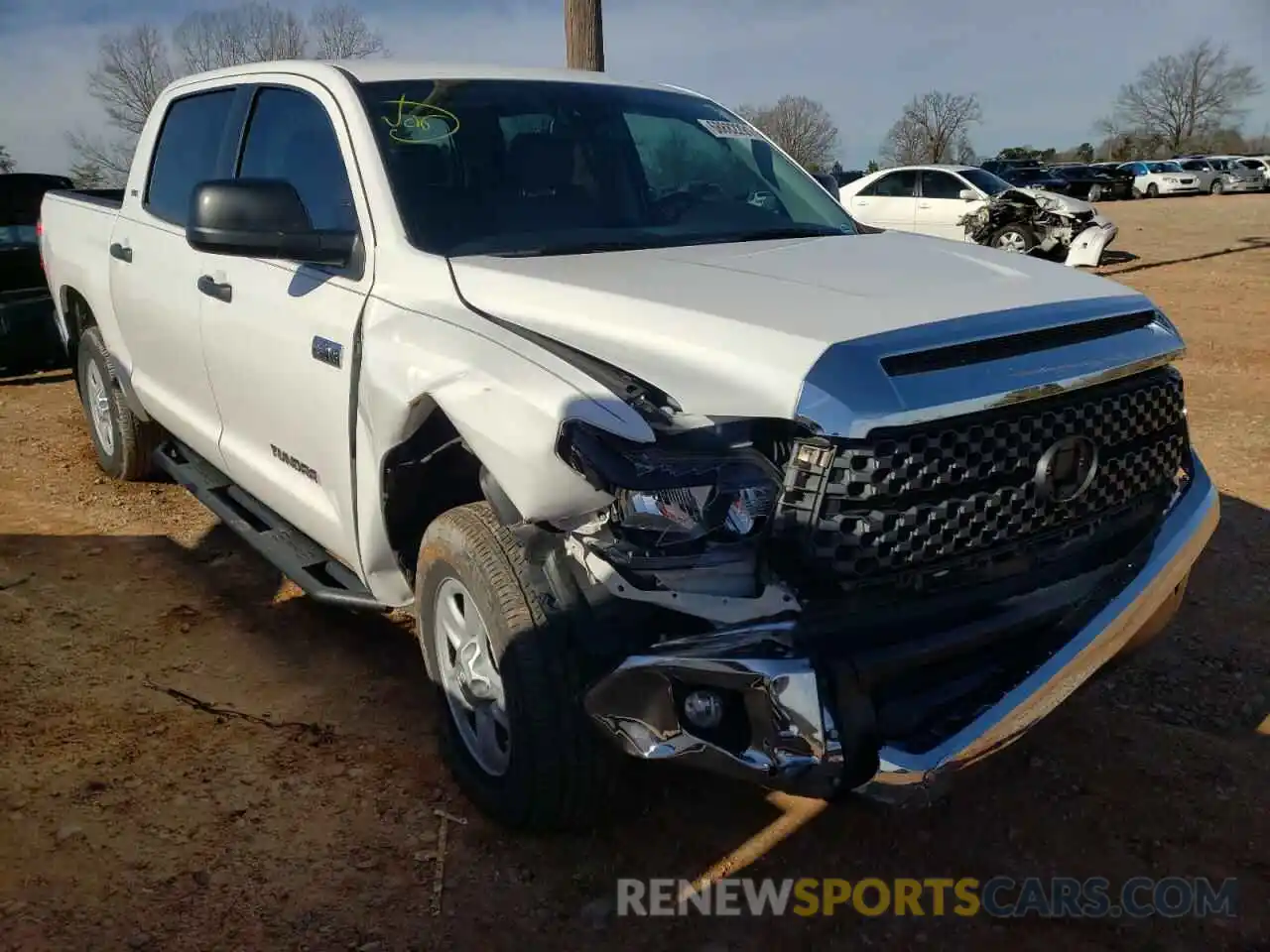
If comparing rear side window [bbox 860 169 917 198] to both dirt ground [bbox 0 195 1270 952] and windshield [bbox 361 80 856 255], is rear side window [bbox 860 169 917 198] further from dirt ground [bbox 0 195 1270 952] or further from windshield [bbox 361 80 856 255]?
windshield [bbox 361 80 856 255]

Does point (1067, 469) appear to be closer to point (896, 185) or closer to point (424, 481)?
point (424, 481)

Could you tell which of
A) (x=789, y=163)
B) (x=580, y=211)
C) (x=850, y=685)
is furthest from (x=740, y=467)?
(x=789, y=163)

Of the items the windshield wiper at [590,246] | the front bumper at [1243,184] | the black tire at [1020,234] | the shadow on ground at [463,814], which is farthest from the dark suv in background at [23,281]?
the front bumper at [1243,184]

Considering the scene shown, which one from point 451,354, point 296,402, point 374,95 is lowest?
point 296,402

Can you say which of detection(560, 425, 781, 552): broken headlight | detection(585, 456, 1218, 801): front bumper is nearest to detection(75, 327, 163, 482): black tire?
detection(560, 425, 781, 552): broken headlight

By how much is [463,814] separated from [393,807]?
206 mm

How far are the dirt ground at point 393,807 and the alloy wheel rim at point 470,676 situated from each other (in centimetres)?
21

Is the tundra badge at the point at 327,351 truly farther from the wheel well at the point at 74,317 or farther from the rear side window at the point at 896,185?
the rear side window at the point at 896,185

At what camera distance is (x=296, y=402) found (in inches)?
132

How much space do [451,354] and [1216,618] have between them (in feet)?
10.1

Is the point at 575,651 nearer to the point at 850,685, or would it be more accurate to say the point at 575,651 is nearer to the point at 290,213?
the point at 850,685

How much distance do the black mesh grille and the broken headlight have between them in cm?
9

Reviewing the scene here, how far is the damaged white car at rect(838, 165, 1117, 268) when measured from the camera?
15.6 meters

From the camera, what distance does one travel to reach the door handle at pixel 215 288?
3.70m
